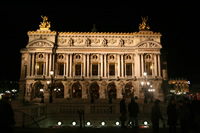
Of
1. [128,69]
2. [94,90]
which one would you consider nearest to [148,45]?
[128,69]

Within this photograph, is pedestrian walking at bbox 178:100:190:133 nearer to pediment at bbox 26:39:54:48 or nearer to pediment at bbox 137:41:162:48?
pediment at bbox 137:41:162:48

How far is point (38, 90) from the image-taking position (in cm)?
4500

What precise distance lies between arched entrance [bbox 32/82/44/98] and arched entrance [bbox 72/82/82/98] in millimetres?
7323

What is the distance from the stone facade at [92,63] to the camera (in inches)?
1742

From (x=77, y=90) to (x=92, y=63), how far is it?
7461 millimetres

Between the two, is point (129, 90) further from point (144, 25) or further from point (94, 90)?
point (144, 25)

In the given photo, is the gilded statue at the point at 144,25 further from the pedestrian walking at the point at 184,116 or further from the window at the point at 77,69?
the pedestrian walking at the point at 184,116

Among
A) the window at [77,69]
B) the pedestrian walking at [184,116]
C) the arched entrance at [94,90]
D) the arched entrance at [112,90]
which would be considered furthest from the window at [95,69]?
the pedestrian walking at [184,116]

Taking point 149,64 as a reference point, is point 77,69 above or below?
below

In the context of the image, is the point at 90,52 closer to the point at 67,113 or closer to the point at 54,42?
the point at 54,42

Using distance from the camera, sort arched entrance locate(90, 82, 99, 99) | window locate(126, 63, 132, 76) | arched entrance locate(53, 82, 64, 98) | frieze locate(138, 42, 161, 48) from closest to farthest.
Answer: arched entrance locate(53, 82, 64, 98) → arched entrance locate(90, 82, 99, 99) → frieze locate(138, 42, 161, 48) → window locate(126, 63, 132, 76)

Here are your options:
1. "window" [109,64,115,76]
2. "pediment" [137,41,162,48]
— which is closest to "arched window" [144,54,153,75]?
"pediment" [137,41,162,48]

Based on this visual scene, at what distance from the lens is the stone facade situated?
4425cm

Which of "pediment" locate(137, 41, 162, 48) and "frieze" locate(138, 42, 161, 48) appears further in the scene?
"frieze" locate(138, 42, 161, 48)
